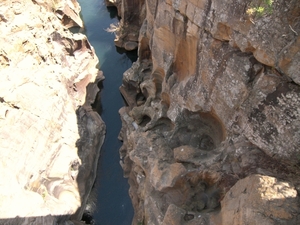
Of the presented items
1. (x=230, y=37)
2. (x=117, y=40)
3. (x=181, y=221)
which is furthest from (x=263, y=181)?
(x=117, y=40)

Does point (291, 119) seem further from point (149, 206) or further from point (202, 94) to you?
point (149, 206)

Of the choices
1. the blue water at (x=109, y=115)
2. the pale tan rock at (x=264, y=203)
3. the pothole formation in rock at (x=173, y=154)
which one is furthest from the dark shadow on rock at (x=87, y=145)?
the pale tan rock at (x=264, y=203)

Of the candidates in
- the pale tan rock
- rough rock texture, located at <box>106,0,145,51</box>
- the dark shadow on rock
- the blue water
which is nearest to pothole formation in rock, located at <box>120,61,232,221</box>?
the blue water

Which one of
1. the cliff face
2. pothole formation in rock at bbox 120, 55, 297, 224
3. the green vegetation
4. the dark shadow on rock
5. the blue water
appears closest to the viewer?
the cliff face

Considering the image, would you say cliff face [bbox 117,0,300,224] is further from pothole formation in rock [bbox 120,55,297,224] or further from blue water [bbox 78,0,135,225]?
blue water [bbox 78,0,135,225]

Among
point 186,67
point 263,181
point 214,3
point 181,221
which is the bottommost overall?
point 181,221

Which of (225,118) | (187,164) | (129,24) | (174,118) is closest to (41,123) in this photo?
(174,118)

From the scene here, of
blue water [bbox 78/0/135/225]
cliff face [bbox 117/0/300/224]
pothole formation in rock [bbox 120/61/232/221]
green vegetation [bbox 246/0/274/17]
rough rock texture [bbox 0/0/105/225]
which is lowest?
blue water [bbox 78/0/135/225]
